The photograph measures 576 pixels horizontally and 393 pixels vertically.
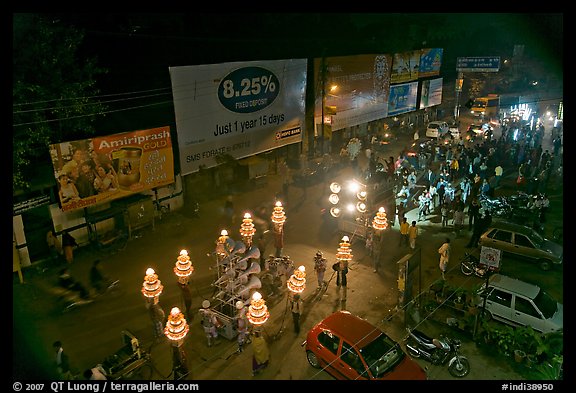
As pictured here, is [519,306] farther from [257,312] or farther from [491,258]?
[257,312]

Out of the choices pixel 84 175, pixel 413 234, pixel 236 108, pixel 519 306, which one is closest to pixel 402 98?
pixel 236 108

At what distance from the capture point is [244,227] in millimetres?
15133

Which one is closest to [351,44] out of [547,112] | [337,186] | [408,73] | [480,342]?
[408,73]

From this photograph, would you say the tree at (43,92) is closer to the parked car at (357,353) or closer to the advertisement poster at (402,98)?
the parked car at (357,353)

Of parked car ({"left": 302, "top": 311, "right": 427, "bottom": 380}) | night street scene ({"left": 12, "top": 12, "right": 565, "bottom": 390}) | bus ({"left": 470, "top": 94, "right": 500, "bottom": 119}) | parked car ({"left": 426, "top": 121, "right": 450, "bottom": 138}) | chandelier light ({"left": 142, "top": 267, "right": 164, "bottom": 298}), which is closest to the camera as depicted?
parked car ({"left": 302, "top": 311, "right": 427, "bottom": 380})

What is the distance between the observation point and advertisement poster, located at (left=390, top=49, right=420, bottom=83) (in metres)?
35.1

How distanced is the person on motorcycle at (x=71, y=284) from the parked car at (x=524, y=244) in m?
14.4

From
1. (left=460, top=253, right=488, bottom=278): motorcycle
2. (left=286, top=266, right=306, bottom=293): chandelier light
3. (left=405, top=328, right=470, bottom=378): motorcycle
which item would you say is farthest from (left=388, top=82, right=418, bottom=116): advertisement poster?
(left=405, top=328, right=470, bottom=378): motorcycle

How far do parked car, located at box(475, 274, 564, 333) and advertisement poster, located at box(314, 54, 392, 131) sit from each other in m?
18.0

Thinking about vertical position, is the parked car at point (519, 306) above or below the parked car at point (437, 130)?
below

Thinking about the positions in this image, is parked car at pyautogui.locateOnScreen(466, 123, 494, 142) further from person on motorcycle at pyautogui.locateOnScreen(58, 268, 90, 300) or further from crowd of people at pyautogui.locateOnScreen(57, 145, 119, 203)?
person on motorcycle at pyautogui.locateOnScreen(58, 268, 90, 300)

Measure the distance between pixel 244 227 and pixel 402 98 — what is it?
2665 cm

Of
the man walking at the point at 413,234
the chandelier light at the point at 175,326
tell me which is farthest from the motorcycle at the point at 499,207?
the chandelier light at the point at 175,326

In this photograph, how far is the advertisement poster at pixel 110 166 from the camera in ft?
50.6
